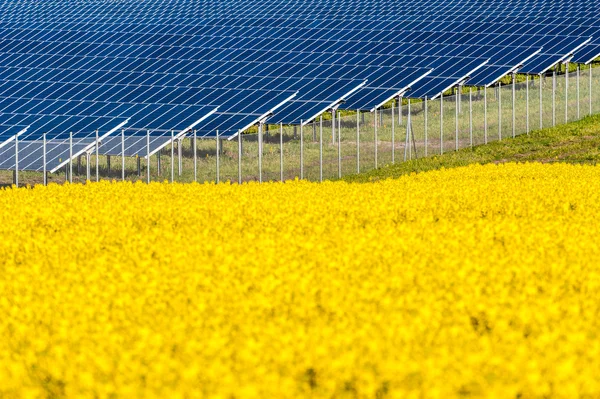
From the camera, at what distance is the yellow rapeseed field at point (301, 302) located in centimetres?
585

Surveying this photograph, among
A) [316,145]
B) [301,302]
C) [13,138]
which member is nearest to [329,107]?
[316,145]

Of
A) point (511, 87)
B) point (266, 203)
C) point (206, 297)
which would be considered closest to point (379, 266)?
point (206, 297)

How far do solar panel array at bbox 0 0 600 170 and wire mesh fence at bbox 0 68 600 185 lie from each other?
0.22 meters

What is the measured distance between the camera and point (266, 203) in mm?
13508

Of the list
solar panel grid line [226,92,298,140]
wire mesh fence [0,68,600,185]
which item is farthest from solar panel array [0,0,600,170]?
wire mesh fence [0,68,600,185]

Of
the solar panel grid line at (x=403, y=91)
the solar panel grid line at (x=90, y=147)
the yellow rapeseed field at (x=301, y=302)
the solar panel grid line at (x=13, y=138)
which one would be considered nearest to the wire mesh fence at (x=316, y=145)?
the solar panel grid line at (x=90, y=147)

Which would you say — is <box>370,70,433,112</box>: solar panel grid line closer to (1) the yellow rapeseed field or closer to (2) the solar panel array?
(2) the solar panel array

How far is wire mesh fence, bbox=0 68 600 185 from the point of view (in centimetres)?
2805

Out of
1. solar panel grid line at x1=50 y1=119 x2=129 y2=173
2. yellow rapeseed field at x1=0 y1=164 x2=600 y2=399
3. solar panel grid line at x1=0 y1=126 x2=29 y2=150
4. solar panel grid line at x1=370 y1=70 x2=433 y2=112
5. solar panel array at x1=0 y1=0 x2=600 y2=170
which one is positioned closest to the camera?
yellow rapeseed field at x1=0 y1=164 x2=600 y2=399

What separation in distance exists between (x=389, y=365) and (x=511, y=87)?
33.4 meters

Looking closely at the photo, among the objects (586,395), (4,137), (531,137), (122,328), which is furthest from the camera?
(531,137)

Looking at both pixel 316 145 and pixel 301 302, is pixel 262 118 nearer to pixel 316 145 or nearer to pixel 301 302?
pixel 316 145

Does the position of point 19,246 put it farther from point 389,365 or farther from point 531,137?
point 531,137

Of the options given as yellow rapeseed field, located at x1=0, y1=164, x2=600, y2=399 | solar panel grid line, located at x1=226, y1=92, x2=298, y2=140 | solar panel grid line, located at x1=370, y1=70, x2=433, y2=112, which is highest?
yellow rapeseed field, located at x1=0, y1=164, x2=600, y2=399
